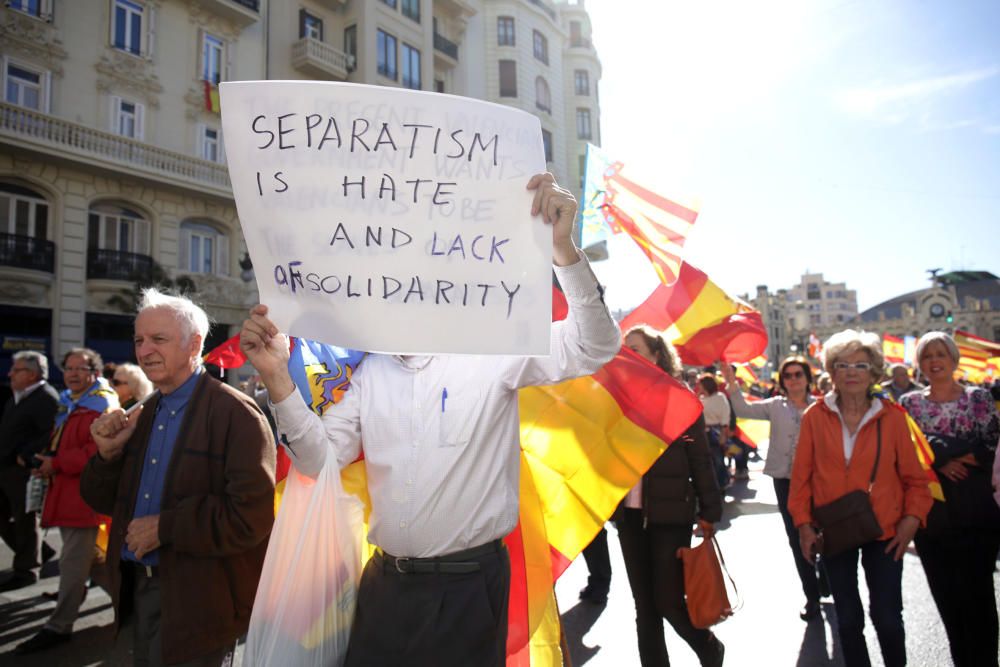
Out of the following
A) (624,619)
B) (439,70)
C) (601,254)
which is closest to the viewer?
(624,619)

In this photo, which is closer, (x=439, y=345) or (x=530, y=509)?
(x=439, y=345)

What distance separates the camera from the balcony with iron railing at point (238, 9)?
18.6 metres

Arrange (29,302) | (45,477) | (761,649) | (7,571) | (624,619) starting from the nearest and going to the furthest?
(761,649), (624,619), (45,477), (7,571), (29,302)

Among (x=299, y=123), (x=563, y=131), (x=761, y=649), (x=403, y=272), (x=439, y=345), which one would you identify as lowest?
(x=761, y=649)

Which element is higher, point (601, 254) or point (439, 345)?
point (601, 254)

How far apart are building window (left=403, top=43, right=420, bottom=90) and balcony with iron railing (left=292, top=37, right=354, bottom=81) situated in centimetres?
251

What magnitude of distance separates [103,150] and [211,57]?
4.76m

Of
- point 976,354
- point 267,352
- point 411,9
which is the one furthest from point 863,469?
point 411,9

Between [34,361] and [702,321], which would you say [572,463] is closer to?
[702,321]

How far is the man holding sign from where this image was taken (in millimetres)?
1891

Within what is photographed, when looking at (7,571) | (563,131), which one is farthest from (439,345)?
(563,131)

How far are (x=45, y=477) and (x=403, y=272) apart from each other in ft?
16.6

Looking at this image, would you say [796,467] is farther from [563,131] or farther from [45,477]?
[563,131]

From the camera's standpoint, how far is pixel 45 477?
530cm
